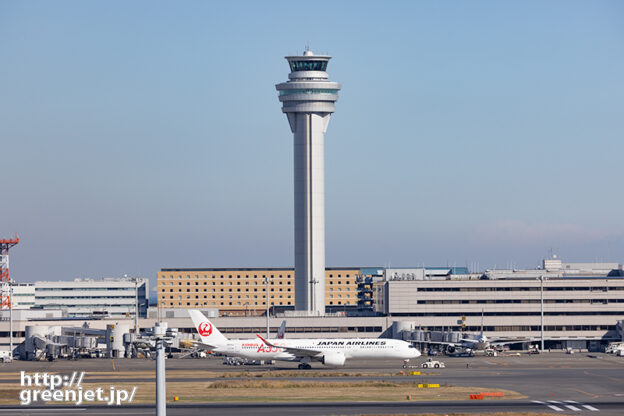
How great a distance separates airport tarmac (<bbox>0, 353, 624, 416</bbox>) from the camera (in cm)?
7556

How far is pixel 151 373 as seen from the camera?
4596 inches

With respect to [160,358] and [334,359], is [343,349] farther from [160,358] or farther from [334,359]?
[160,358]

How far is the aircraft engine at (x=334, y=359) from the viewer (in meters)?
120

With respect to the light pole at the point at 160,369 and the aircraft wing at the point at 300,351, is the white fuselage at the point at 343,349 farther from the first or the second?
the light pole at the point at 160,369

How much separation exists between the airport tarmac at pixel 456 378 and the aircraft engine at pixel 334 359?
136 cm

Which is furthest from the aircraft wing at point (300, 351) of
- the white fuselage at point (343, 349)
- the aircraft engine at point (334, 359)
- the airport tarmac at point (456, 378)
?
the airport tarmac at point (456, 378)

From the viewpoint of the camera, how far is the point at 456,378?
343 feet

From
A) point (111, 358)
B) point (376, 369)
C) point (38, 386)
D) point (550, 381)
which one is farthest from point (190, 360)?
point (550, 381)

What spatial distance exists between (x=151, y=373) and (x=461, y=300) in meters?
92.9

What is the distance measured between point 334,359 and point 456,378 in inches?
817

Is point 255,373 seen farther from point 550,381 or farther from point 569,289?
point 569,289

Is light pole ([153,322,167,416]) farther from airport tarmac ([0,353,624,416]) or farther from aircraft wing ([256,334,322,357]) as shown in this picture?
aircraft wing ([256,334,322,357])

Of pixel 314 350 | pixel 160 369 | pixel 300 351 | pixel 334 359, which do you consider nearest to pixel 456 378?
pixel 334 359

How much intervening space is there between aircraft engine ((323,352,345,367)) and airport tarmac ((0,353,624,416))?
1360mm
